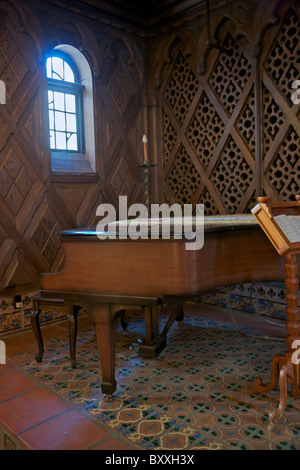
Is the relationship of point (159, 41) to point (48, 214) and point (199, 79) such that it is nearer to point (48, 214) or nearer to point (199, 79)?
point (199, 79)

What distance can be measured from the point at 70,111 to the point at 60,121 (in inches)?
7.5

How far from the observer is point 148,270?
210 cm

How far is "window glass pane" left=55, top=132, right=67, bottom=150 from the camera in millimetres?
4234

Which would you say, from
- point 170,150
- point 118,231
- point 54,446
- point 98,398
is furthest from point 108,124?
point 54,446

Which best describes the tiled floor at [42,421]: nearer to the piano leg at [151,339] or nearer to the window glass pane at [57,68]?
the piano leg at [151,339]

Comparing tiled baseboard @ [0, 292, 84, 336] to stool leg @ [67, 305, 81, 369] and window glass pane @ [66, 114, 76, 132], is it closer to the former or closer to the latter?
stool leg @ [67, 305, 81, 369]

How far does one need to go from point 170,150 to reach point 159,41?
127 centimetres

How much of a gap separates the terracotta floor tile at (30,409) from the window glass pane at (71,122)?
2841mm

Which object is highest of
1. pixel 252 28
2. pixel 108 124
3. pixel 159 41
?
pixel 159 41

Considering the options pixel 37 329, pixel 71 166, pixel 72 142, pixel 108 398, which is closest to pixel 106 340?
pixel 108 398

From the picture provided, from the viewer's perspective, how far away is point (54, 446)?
1.87 m

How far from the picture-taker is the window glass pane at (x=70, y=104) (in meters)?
4.32

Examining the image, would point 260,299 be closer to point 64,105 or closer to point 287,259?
point 287,259

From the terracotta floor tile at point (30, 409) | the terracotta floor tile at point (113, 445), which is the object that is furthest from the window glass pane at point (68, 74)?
the terracotta floor tile at point (113, 445)
